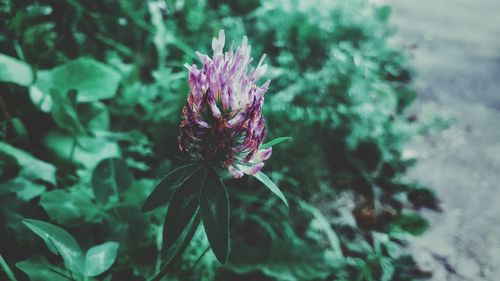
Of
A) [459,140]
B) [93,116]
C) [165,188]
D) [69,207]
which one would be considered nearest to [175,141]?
[93,116]

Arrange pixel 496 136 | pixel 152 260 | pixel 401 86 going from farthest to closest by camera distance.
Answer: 1. pixel 401 86
2. pixel 496 136
3. pixel 152 260

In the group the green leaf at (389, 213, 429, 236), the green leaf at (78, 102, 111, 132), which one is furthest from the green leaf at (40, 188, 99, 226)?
the green leaf at (389, 213, 429, 236)

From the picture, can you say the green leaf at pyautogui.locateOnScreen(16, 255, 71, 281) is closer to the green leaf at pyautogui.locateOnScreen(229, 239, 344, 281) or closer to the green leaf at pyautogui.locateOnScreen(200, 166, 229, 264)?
the green leaf at pyautogui.locateOnScreen(200, 166, 229, 264)

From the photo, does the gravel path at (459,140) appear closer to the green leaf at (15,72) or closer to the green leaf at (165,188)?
the green leaf at (165,188)

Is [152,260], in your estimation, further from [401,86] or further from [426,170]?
[401,86]

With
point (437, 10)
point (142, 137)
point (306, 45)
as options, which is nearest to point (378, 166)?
point (306, 45)

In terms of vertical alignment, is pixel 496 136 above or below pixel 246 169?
above
